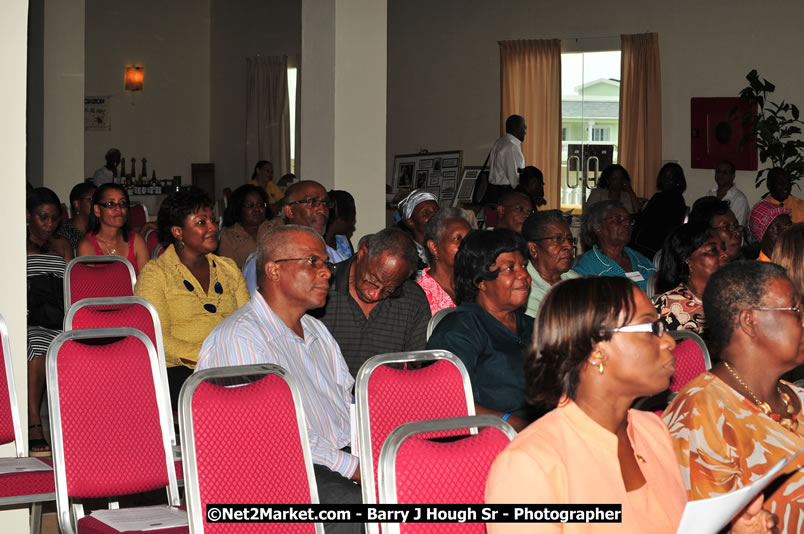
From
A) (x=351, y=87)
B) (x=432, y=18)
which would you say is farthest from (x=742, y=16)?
(x=351, y=87)

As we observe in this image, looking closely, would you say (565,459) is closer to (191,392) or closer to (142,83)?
(191,392)

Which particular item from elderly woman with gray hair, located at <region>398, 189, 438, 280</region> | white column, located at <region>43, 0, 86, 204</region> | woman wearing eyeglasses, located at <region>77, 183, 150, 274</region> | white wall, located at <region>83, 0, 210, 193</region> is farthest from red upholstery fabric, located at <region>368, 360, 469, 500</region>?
white wall, located at <region>83, 0, 210, 193</region>

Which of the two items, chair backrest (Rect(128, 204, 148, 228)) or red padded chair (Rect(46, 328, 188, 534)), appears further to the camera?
chair backrest (Rect(128, 204, 148, 228))

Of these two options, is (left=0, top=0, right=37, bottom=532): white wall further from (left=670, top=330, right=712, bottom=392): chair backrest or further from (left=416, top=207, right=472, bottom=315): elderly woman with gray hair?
(left=670, top=330, right=712, bottom=392): chair backrest

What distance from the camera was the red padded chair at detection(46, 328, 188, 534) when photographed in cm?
292

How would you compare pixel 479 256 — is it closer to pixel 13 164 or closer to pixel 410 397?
pixel 410 397

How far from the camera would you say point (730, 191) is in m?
10.9

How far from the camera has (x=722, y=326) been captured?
2.51 metres

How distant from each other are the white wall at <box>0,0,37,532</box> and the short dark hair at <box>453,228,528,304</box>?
155 centimetres

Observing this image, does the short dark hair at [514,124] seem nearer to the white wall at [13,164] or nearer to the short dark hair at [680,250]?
the short dark hair at [680,250]

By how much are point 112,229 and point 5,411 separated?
2.89 m

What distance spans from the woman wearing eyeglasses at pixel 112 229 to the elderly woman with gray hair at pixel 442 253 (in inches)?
80.2

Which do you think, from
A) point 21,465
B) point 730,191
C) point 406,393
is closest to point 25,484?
point 21,465

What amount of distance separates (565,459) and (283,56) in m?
14.5
